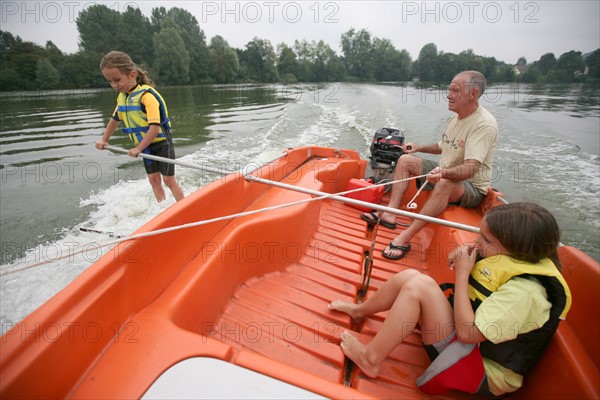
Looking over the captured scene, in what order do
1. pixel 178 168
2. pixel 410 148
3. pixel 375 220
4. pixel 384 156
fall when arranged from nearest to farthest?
pixel 375 220
pixel 410 148
pixel 384 156
pixel 178 168

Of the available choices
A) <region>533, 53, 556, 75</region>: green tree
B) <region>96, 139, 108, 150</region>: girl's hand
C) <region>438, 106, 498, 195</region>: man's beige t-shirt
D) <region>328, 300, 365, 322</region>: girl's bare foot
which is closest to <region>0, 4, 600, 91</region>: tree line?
<region>533, 53, 556, 75</region>: green tree

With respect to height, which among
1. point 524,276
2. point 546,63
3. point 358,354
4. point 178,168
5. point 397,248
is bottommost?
point 358,354

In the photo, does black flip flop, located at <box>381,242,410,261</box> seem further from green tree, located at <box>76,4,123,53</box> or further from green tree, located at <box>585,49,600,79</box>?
green tree, located at <box>76,4,123,53</box>

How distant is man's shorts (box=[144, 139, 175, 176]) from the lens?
2934 mm

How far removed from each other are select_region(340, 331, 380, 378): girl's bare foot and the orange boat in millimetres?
47

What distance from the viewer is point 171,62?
32.8 meters

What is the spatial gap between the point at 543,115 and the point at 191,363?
15098mm

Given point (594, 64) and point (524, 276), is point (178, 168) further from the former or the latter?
point (594, 64)

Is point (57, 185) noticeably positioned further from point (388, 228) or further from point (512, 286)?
point (512, 286)

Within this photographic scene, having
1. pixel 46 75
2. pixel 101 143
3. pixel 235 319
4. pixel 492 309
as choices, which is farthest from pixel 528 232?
pixel 46 75

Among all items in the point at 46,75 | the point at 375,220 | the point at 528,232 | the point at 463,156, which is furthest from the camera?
the point at 46,75

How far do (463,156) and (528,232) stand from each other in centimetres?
151

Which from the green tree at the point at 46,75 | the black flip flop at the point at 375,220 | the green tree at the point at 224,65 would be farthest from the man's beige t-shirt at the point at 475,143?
the green tree at the point at 224,65

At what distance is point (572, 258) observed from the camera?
129 cm
